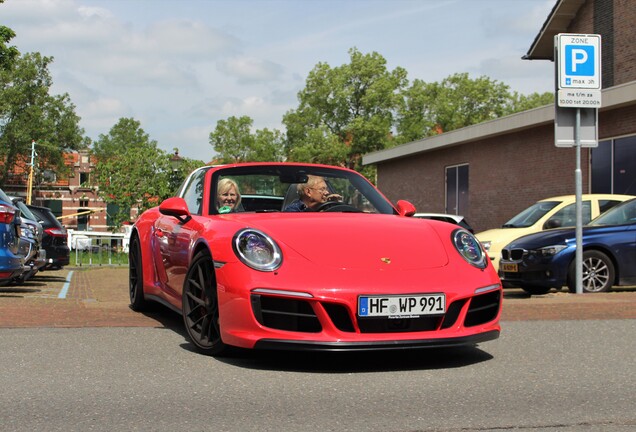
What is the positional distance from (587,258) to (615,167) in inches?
351

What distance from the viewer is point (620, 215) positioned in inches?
476

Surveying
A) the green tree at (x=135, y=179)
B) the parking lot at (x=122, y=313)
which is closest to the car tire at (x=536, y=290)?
the parking lot at (x=122, y=313)

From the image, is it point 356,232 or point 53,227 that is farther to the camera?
point 53,227

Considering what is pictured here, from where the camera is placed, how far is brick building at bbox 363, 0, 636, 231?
19703 millimetres

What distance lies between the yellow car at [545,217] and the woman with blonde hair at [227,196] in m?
8.14

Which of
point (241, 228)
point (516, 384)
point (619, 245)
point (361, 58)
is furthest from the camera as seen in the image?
point (361, 58)

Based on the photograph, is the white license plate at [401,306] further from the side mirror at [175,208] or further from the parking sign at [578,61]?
the parking sign at [578,61]

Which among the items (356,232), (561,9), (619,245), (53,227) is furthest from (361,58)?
(356,232)

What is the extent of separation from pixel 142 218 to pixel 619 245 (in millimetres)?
6782

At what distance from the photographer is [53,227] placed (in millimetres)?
16547

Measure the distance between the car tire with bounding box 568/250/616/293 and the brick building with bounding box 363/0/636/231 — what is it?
7864mm

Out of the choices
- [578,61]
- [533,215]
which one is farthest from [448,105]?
[578,61]

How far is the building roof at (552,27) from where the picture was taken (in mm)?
27328

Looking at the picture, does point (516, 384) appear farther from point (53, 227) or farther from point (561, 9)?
point (561, 9)
